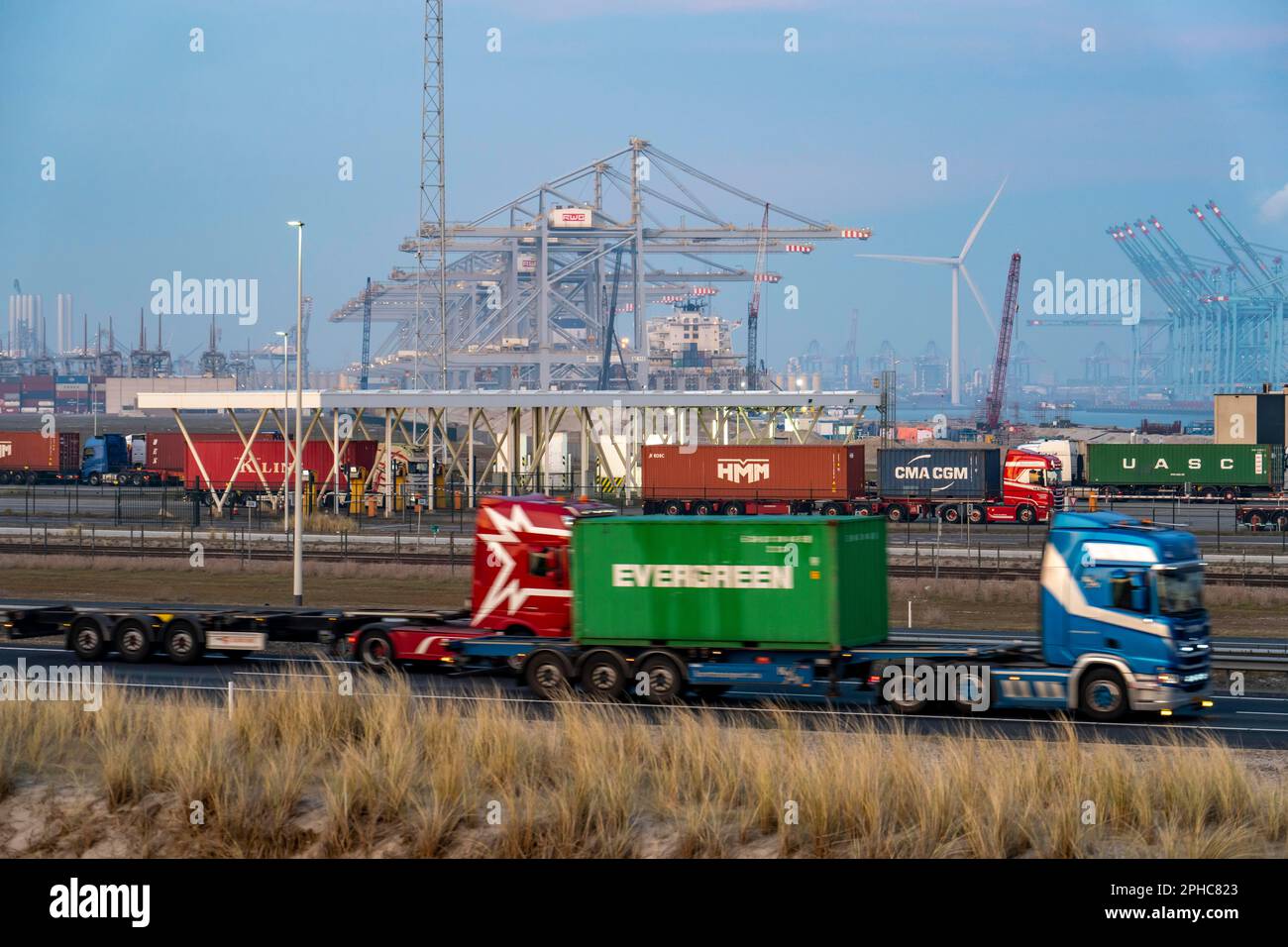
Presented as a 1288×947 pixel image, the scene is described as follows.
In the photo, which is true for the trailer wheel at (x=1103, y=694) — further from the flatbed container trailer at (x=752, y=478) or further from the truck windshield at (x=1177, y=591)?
the flatbed container trailer at (x=752, y=478)

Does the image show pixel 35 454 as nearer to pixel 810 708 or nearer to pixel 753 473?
pixel 753 473

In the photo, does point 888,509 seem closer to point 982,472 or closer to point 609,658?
point 982,472

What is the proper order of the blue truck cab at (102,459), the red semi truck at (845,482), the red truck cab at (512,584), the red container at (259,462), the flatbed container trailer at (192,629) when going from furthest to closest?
the blue truck cab at (102,459), the red container at (259,462), the red semi truck at (845,482), the flatbed container trailer at (192,629), the red truck cab at (512,584)

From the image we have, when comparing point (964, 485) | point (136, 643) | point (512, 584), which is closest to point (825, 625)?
point (512, 584)

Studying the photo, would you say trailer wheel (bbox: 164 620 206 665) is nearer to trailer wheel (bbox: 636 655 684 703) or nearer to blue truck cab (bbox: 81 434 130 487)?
trailer wheel (bbox: 636 655 684 703)

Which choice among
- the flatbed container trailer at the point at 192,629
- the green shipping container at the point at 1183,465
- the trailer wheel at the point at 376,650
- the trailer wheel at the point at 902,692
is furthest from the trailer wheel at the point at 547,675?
the green shipping container at the point at 1183,465

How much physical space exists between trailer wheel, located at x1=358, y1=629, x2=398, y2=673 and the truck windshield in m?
12.2

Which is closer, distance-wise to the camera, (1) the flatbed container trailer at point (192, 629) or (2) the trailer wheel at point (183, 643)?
(1) the flatbed container trailer at point (192, 629)

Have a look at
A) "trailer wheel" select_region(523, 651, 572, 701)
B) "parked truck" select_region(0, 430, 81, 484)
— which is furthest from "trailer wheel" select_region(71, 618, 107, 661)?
"parked truck" select_region(0, 430, 81, 484)

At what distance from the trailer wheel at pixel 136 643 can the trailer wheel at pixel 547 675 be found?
7937mm

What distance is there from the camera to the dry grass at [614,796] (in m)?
13.1

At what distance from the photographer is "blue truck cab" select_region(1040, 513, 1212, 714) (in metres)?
19.9
